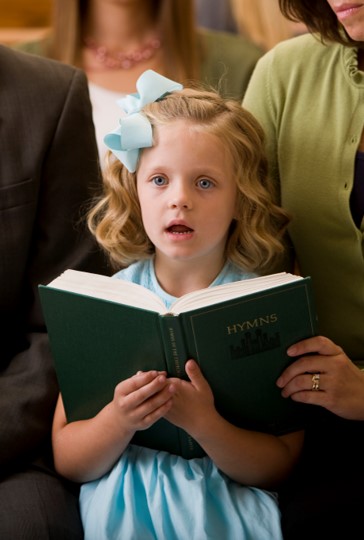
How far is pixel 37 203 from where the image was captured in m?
1.52

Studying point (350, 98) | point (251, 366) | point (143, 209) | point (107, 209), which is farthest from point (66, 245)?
point (350, 98)

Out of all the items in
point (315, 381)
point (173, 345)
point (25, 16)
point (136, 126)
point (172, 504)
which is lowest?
point (172, 504)

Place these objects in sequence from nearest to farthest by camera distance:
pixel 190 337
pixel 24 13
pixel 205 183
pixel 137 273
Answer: pixel 190 337, pixel 205 183, pixel 137 273, pixel 24 13

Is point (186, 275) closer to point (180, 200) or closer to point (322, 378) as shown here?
point (180, 200)

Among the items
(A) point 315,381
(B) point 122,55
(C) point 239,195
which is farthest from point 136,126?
(B) point 122,55

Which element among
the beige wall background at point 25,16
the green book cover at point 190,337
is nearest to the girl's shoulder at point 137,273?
the green book cover at point 190,337

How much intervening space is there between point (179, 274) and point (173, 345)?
22 centimetres

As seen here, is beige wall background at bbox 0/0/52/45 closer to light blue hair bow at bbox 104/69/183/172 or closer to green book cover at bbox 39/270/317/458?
light blue hair bow at bbox 104/69/183/172

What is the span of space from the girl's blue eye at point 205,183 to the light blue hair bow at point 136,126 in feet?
0.31

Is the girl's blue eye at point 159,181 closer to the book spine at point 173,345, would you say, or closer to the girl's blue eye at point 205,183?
the girl's blue eye at point 205,183

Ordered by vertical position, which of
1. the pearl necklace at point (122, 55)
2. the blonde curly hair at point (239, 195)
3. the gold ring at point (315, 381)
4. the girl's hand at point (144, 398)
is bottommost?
the gold ring at point (315, 381)

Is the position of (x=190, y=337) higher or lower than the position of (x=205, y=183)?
lower

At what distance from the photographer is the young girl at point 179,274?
128 centimetres

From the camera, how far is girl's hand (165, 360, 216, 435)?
1256 mm
